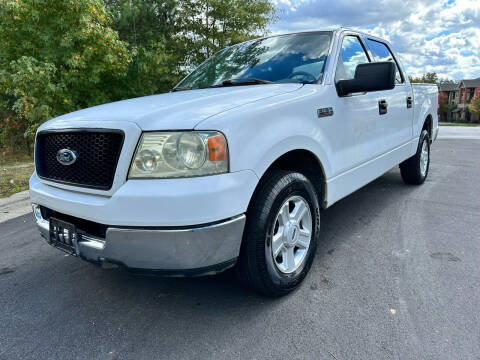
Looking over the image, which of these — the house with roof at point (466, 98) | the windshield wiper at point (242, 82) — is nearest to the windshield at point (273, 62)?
the windshield wiper at point (242, 82)

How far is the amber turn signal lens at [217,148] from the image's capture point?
1766 millimetres

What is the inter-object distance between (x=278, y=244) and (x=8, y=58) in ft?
29.9

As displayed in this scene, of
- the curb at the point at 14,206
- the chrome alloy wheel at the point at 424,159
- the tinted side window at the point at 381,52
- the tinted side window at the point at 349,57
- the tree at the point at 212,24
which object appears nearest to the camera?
the tinted side window at the point at 349,57

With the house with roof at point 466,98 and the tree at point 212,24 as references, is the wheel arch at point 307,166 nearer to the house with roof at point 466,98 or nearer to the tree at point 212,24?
the tree at point 212,24

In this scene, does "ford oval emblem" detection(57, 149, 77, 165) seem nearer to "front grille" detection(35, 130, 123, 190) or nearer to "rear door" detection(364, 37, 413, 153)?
"front grille" detection(35, 130, 123, 190)

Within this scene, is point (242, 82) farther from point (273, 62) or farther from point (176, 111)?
point (176, 111)

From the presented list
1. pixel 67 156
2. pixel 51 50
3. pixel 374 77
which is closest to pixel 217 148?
pixel 67 156

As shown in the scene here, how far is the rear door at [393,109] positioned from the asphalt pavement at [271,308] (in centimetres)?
99

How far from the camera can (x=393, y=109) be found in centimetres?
374

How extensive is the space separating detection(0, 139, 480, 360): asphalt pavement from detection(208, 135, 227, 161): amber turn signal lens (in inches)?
39.6

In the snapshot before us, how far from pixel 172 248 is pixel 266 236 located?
57cm

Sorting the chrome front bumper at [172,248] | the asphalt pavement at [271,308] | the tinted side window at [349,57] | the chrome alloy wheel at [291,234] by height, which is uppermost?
the tinted side window at [349,57]

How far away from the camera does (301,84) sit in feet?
8.50

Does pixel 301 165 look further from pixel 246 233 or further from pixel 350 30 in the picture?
pixel 350 30
